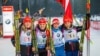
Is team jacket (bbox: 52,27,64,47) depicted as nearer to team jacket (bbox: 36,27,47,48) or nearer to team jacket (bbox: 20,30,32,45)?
team jacket (bbox: 36,27,47,48)

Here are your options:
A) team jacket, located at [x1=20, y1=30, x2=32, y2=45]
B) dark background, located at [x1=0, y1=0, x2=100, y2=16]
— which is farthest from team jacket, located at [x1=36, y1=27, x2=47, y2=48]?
dark background, located at [x1=0, y1=0, x2=100, y2=16]

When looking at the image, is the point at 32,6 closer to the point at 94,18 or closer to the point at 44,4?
the point at 44,4

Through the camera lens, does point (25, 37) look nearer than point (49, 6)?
Yes

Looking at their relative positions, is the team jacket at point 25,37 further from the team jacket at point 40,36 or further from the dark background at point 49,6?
the dark background at point 49,6

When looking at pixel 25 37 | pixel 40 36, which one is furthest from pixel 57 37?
pixel 25 37

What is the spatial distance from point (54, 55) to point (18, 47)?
417 millimetres

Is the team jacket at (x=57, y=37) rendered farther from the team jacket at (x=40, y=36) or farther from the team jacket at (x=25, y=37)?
the team jacket at (x=25, y=37)

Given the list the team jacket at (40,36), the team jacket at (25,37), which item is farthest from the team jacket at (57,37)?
the team jacket at (25,37)

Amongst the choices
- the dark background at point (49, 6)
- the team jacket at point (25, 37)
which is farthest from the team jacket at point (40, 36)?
the dark background at point (49, 6)

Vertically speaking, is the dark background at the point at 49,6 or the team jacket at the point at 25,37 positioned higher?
the dark background at the point at 49,6

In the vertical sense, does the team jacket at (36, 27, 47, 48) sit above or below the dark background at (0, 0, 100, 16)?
below

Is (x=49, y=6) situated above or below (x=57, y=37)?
above

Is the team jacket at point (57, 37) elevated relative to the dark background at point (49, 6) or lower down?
lower down

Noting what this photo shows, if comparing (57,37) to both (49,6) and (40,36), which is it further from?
(49,6)
